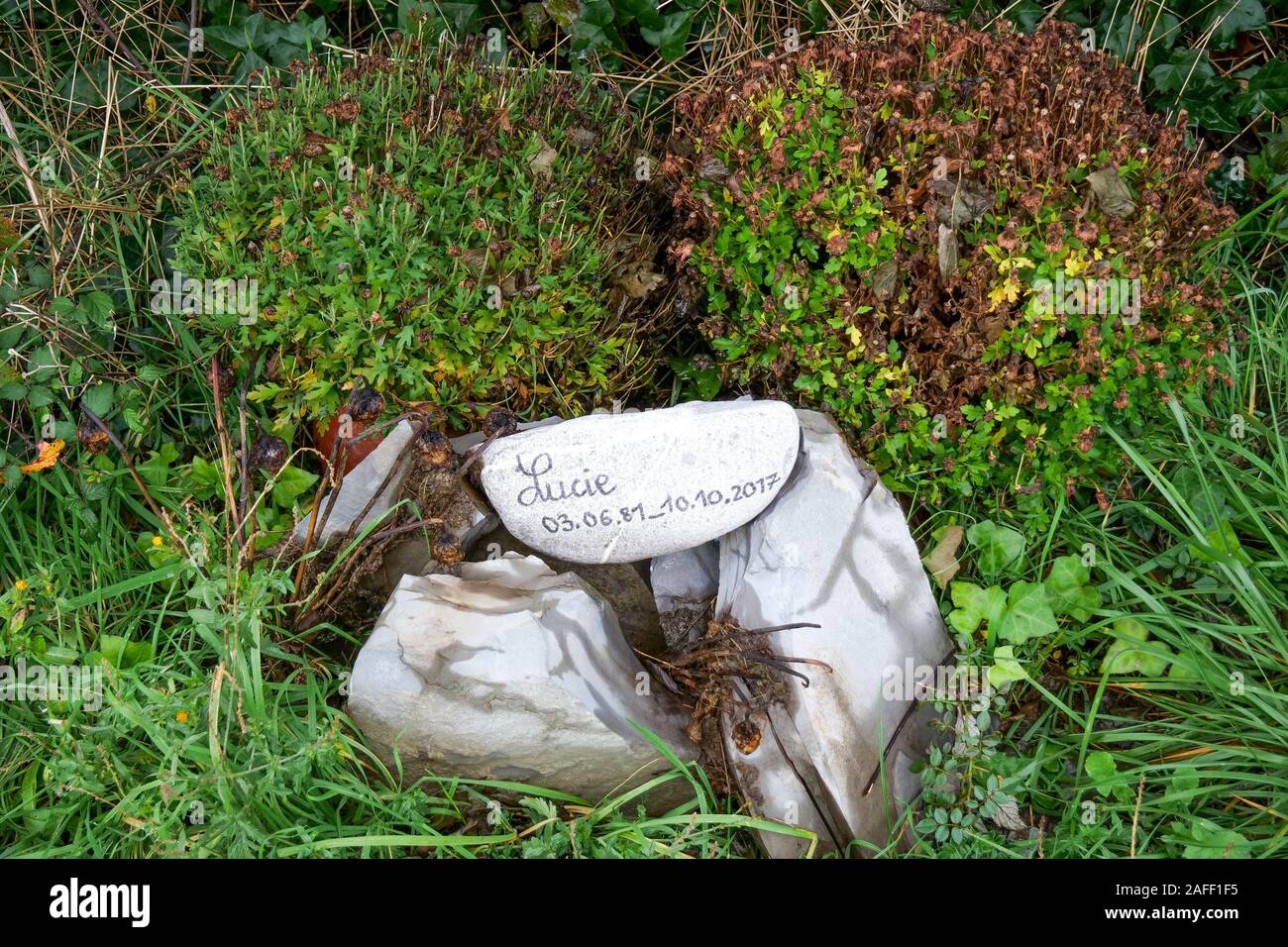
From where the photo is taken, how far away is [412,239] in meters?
2.97

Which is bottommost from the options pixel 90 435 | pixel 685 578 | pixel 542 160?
pixel 685 578

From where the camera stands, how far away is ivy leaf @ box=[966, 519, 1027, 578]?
10.3ft

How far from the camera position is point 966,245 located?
3.00 m

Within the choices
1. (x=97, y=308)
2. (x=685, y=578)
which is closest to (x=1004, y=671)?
(x=685, y=578)

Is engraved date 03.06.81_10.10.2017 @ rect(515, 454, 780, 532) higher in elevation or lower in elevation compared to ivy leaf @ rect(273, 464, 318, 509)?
higher

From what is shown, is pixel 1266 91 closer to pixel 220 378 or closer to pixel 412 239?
pixel 412 239

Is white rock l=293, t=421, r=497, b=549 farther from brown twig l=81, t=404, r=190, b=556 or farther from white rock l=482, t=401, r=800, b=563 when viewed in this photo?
brown twig l=81, t=404, r=190, b=556

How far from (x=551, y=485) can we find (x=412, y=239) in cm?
87

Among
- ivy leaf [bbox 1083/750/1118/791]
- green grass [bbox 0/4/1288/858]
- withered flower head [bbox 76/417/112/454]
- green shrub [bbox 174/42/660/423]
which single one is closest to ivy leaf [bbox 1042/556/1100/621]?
green grass [bbox 0/4/1288/858]

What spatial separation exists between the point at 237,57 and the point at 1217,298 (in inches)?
151

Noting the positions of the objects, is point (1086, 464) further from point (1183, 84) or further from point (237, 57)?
point (237, 57)

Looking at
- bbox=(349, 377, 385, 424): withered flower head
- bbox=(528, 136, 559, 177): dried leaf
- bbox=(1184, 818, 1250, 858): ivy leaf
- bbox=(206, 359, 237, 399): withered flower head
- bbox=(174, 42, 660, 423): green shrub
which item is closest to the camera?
bbox=(1184, 818, 1250, 858): ivy leaf

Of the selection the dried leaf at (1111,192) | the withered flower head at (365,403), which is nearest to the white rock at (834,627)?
the dried leaf at (1111,192)

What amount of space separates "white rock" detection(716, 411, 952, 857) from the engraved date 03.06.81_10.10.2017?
20 cm
